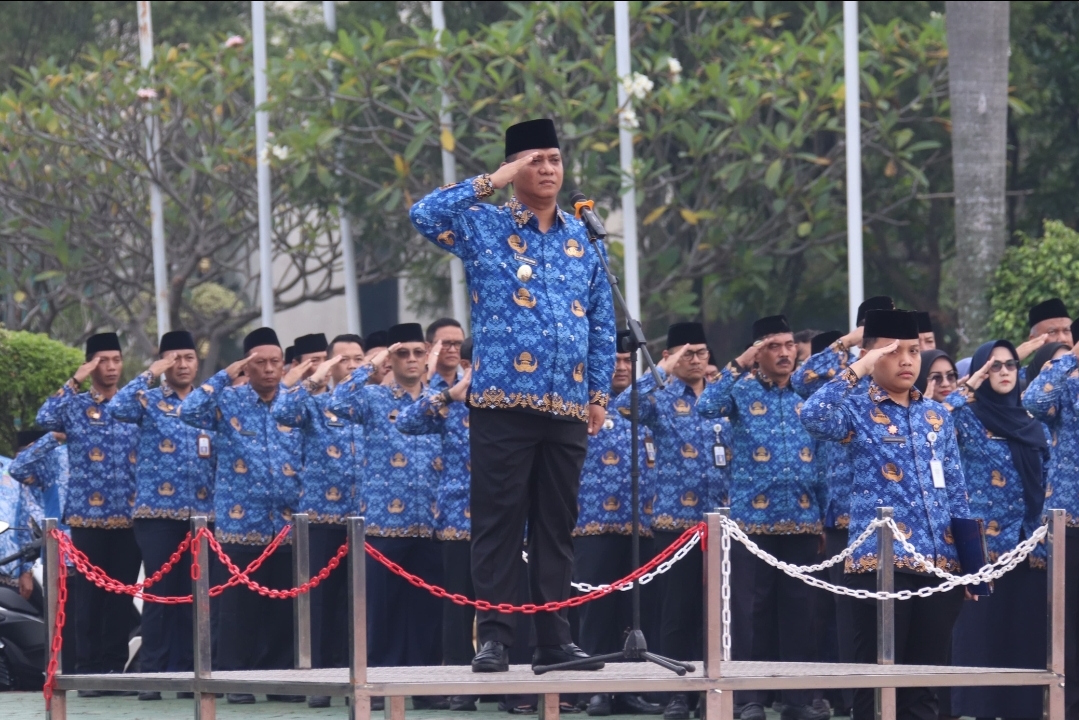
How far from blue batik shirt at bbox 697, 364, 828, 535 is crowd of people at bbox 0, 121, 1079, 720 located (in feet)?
0.04

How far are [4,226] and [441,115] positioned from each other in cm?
591

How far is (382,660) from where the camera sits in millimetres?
10500

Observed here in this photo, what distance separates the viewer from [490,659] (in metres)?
6.97

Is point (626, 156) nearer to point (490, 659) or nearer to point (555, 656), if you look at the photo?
point (555, 656)

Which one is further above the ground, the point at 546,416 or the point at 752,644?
the point at 546,416

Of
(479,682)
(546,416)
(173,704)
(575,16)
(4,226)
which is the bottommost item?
(173,704)

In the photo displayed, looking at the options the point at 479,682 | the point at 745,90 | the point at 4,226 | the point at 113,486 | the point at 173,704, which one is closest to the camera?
the point at 479,682

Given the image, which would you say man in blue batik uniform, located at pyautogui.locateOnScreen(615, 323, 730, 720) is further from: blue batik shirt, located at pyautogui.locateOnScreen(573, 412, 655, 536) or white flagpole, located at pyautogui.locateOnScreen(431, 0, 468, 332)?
white flagpole, located at pyautogui.locateOnScreen(431, 0, 468, 332)

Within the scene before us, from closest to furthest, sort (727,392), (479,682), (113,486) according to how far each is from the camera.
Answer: (479,682)
(727,392)
(113,486)

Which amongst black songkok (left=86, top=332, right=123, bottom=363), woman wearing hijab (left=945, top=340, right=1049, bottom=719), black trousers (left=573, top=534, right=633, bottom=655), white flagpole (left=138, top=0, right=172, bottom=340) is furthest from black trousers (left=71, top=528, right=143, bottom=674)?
white flagpole (left=138, top=0, right=172, bottom=340)

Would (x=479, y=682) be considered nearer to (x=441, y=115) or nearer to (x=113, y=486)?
(x=113, y=486)

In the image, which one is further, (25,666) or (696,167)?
(696,167)

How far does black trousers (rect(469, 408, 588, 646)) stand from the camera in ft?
22.9

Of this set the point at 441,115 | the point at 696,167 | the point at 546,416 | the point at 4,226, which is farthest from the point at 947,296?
the point at 546,416
